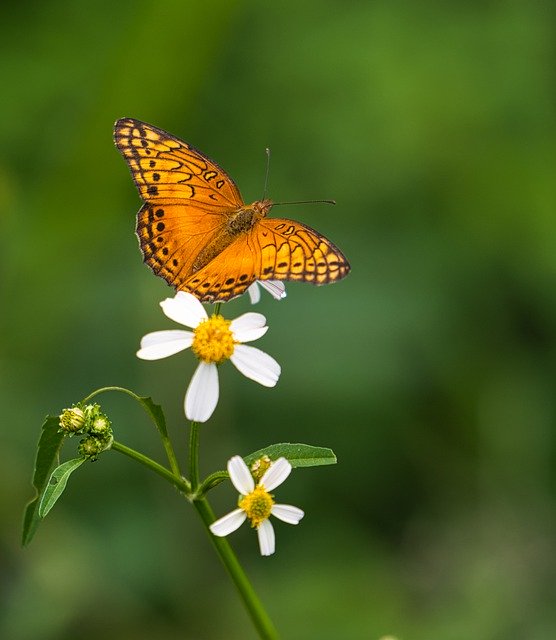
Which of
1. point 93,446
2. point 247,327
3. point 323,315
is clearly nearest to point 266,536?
point 93,446

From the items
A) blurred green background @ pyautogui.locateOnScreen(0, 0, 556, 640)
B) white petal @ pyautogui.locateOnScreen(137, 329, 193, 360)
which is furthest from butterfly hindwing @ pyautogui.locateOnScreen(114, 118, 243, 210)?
blurred green background @ pyautogui.locateOnScreen(0, 0, 556, 640)

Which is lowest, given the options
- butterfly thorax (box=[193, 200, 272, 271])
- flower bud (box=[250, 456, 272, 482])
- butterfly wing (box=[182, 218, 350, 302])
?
flower bud (box=[250, 456, 272, 482])

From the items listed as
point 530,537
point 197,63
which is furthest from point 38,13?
point 530,537

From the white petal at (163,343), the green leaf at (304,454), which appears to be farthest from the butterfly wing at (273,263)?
the green leaf at (304,454)

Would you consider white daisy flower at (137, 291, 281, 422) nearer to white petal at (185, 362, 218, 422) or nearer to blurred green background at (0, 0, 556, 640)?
white petal at (185, 362, 218, 422)

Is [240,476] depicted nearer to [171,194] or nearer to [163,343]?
[163,343]

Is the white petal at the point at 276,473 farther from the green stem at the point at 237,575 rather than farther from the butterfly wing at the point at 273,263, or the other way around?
the butterfly wing at the point at 273,263
